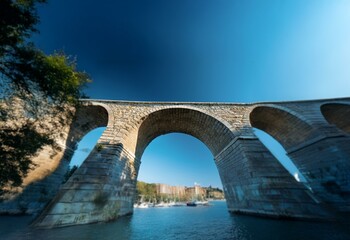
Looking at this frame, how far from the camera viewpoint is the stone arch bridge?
34.3 feet

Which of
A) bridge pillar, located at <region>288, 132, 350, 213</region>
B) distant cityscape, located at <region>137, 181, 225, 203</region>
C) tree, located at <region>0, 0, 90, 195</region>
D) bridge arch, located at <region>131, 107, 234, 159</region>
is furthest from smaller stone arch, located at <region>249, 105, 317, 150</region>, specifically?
distant cityscape, located at <region>137, 181, 225, 203</region>

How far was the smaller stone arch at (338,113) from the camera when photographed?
17.7 meters

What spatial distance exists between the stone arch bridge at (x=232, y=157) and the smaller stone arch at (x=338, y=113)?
3.3 inches

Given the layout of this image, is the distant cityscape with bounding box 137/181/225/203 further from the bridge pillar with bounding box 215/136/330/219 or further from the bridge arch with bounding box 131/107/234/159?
the bridge pillar with bounding box 215/136/330/219

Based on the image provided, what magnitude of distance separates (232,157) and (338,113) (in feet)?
46.3

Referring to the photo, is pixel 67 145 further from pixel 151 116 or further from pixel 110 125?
pixel 151 116

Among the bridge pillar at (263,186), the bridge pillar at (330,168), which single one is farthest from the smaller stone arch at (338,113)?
the bridge pillar at (263,186)

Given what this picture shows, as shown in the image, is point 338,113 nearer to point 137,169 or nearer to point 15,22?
point 137,169

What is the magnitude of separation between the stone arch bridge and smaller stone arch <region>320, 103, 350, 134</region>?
8cm

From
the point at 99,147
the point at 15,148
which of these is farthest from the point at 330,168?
the point at 15,148

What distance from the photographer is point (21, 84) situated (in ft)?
21.6

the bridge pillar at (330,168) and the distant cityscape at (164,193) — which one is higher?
the distant cityscape at (164,193)

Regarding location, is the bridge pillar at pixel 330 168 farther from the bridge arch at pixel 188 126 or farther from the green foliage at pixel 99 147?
the green foliage at pixel 99 147

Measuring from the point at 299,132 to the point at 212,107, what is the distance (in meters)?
9.36
